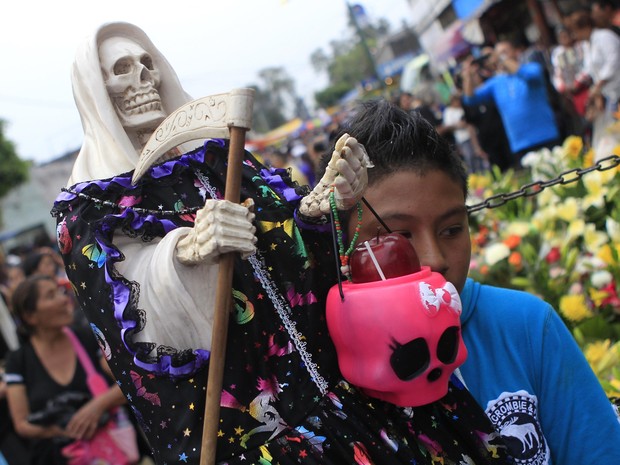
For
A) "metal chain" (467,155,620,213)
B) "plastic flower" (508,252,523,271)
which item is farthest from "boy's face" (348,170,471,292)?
"plastic flower" (508,252,523,271)

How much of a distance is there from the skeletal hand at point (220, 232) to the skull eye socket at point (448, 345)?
1.37 feet

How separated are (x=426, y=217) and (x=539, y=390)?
0.51 m

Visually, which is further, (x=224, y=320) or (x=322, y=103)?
(x=322, y=103)

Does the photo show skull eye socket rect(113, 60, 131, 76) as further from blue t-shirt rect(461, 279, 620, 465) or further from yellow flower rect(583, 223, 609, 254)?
yellow flower rect(583, 223, 609, 254)

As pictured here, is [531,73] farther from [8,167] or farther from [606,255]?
[8,167]

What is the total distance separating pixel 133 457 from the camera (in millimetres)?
3736

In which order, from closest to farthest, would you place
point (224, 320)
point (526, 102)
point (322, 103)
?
point (224, 320), point (526, 102), point (322, 103)

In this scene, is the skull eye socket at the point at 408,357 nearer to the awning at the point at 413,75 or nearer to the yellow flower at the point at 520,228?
the yellow flower at the point at 520,228

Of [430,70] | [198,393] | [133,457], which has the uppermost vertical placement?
[430,70]

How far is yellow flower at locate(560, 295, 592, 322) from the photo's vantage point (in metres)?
3.05

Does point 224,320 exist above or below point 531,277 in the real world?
above

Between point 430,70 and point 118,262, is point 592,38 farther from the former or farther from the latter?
point 430,70

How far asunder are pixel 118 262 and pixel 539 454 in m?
1.05

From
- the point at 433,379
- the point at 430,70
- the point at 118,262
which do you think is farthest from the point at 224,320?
the point at 430,70
